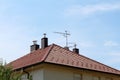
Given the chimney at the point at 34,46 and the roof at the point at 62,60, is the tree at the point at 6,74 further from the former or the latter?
the chimney at the point at 34,46

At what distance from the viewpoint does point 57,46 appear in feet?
114

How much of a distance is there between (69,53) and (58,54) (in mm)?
1957

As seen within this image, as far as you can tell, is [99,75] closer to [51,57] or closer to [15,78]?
[51,57]

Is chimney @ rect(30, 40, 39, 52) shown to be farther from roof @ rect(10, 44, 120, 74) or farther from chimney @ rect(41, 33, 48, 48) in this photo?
roof @ rect(10, 44, 120, 74)

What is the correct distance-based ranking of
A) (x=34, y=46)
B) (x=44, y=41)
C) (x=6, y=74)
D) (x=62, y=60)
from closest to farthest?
(x=6, y=74) → (x=62, y=60) → (x=44, y=41) → (x=34, y=46)

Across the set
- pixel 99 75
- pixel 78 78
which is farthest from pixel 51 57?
pixel 99 75

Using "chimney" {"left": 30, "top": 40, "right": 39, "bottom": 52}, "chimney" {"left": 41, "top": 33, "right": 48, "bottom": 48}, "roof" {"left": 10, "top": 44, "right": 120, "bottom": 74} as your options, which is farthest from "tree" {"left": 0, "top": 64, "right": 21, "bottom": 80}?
"chimney" {"left": 30, "top": 40, "right": 39, "bottom": 52}

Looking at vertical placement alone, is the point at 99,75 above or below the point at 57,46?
below

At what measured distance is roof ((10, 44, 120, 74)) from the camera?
101 ft

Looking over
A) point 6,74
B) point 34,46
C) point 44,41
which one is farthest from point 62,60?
point 6,74

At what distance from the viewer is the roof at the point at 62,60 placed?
30712 millimetres

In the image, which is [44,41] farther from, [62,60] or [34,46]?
[62,60]

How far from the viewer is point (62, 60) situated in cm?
3119

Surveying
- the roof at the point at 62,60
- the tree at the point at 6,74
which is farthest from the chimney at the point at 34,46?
the tree at the point at 6,74
